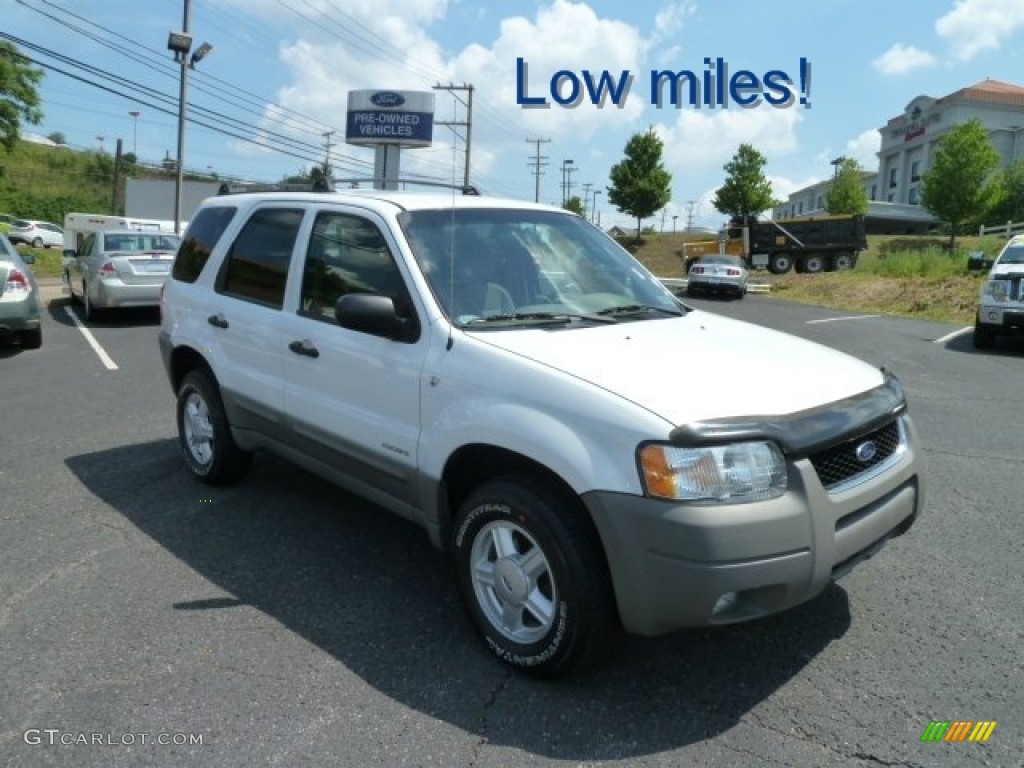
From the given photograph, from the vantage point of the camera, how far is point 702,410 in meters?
2.68

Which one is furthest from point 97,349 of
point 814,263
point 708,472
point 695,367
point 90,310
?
point 814,263

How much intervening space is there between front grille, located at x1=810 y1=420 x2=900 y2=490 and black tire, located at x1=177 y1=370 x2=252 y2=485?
347cm

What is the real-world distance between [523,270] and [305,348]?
1.15 metres

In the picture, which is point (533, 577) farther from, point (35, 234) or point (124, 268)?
point (35, 234)

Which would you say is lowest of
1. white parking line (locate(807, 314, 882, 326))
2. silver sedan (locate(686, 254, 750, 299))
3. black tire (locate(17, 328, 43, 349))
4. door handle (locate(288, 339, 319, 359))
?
black tire (locate(17, 328, 43, 349))

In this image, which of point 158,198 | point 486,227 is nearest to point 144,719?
point 486,227

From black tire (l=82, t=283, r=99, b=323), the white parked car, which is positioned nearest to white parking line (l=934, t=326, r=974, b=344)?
black tire (l=82, t=283, r=99, b=323)

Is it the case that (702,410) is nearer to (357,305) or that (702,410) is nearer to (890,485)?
(890,485)

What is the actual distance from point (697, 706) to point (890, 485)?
3.62ft

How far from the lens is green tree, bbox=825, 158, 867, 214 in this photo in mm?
61062

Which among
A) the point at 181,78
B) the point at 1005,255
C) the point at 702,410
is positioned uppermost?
the point at 181,78

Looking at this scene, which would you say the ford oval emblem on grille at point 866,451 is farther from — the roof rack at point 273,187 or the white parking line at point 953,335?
the white parking line at point 953,335

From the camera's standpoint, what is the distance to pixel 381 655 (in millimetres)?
3213

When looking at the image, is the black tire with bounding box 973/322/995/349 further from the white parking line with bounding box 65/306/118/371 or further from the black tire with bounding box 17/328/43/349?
the black tire with bounding box 17/328/43/349
